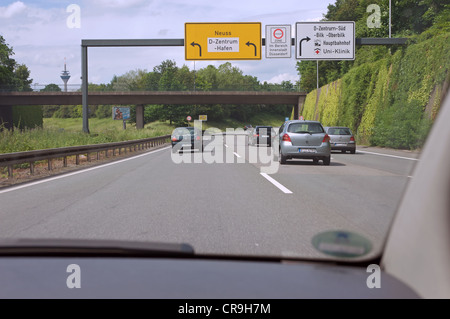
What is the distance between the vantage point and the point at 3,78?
259ft

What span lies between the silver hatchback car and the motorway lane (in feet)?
12.2

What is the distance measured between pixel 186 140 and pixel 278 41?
26.9ft

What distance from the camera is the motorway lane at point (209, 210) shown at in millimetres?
5223

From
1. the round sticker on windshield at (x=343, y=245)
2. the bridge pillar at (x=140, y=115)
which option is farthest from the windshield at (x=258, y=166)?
the bridge pillar at (x=140, y=115)

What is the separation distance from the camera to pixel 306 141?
16.1m

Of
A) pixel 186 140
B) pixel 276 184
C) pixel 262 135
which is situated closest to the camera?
pixel 276 184

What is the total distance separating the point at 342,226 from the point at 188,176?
24.7ft

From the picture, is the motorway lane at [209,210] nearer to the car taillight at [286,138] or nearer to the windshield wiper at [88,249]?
the windshield wiper at [88,249]

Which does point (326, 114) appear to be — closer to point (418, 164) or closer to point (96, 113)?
point (418, 164)

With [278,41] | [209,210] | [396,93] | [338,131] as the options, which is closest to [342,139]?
[338,131]

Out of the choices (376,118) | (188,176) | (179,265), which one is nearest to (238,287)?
(179,265)

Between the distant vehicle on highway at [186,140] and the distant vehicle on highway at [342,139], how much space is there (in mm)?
7347

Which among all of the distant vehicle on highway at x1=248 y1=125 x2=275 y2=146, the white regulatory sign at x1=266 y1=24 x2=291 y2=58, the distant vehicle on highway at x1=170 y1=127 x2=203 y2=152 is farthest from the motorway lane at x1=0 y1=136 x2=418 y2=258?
the distant vehicle on highway at x1=248 y1=125 x2=275 y2=146

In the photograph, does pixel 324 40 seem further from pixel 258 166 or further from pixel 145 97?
pixel 145 97
